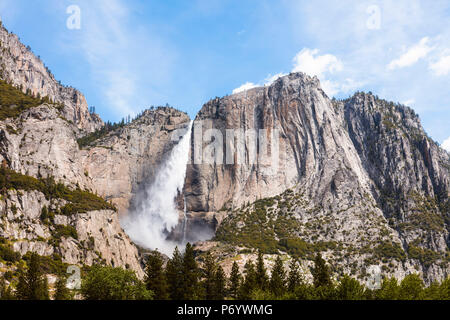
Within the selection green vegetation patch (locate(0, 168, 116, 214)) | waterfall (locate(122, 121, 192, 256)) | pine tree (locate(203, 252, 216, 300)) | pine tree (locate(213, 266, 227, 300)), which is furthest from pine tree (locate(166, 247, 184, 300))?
waterfall (locate(122, 121, 192, 256))

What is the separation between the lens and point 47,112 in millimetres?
146125

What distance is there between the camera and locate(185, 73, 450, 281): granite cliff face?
14450 centimetres

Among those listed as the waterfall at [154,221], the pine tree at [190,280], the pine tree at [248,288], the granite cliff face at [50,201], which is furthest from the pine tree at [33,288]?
the waterfall at [154,221]

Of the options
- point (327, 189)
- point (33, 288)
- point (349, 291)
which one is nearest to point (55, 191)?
point (33, 288)

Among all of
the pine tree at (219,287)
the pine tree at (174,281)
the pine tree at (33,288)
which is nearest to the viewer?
the pine tree at (33,288)

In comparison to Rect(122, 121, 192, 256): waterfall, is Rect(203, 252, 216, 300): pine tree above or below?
below

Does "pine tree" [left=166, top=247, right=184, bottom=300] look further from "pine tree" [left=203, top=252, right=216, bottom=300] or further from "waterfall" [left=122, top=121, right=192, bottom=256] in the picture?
"waterfall" [left=122, top=121, right=192, bottom=256]

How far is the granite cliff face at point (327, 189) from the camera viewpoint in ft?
474

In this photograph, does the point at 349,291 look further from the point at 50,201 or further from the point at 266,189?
the point at 266,189

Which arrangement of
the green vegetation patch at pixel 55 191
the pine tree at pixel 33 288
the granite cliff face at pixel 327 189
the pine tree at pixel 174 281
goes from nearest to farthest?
the pine tree at pixel 33 288
the pine tree at pixel 174 281
the green vegetation patch at pixel 55 191
the granite cliff face at pixel 327 189

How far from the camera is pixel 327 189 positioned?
164m

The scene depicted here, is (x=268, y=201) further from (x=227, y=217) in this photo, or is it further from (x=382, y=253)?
(x=382, y=253)

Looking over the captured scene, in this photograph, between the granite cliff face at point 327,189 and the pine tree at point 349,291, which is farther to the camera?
the granite cliff face at point 327,189

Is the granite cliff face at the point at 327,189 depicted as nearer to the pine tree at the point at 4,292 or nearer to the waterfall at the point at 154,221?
the waterfall at the point at 154,221
